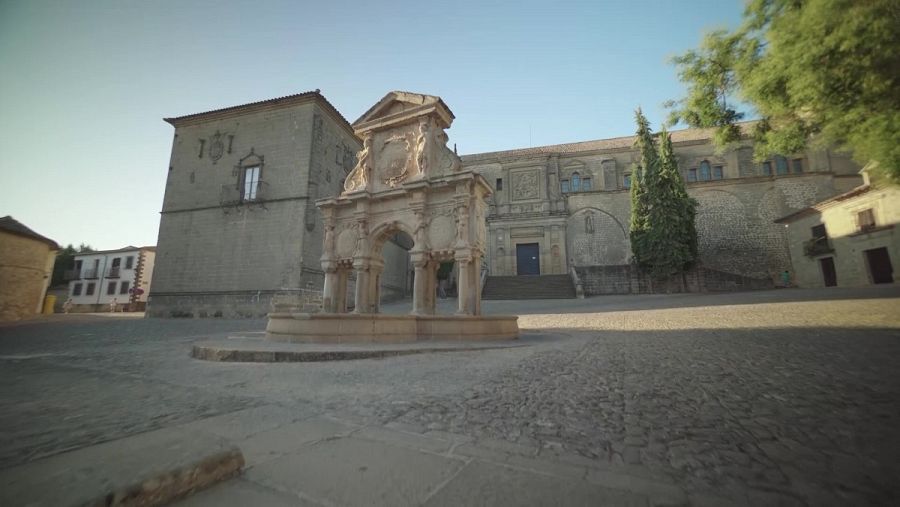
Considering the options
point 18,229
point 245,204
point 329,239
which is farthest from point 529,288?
point 18,229

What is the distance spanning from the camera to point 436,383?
3723mm

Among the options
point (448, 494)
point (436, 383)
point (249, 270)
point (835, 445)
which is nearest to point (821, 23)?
point (835, 445)

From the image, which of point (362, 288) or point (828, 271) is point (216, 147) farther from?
point (828, 271)

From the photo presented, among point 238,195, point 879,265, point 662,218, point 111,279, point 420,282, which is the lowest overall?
point 420,282

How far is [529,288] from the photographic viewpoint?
2225cm

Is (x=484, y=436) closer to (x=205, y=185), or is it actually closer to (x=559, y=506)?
(x=559, y=506)

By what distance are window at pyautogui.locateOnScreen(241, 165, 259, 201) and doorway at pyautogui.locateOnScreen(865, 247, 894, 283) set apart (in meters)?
33.8

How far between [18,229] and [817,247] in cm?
4532

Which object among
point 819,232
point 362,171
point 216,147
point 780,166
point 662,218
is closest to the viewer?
point 362,171

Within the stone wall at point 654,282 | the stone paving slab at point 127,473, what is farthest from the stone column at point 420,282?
the stone wall at point 654,282

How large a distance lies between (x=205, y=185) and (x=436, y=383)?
2249 cm

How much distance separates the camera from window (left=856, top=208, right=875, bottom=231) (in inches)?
704

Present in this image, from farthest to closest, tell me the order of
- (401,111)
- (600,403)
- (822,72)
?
(401,111) → (822,72) → (600,403)

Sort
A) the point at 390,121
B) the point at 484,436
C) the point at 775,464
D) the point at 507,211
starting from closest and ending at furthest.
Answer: the point at 775,464, the point at 484,436, the point at 390,121, the point at 507,211
